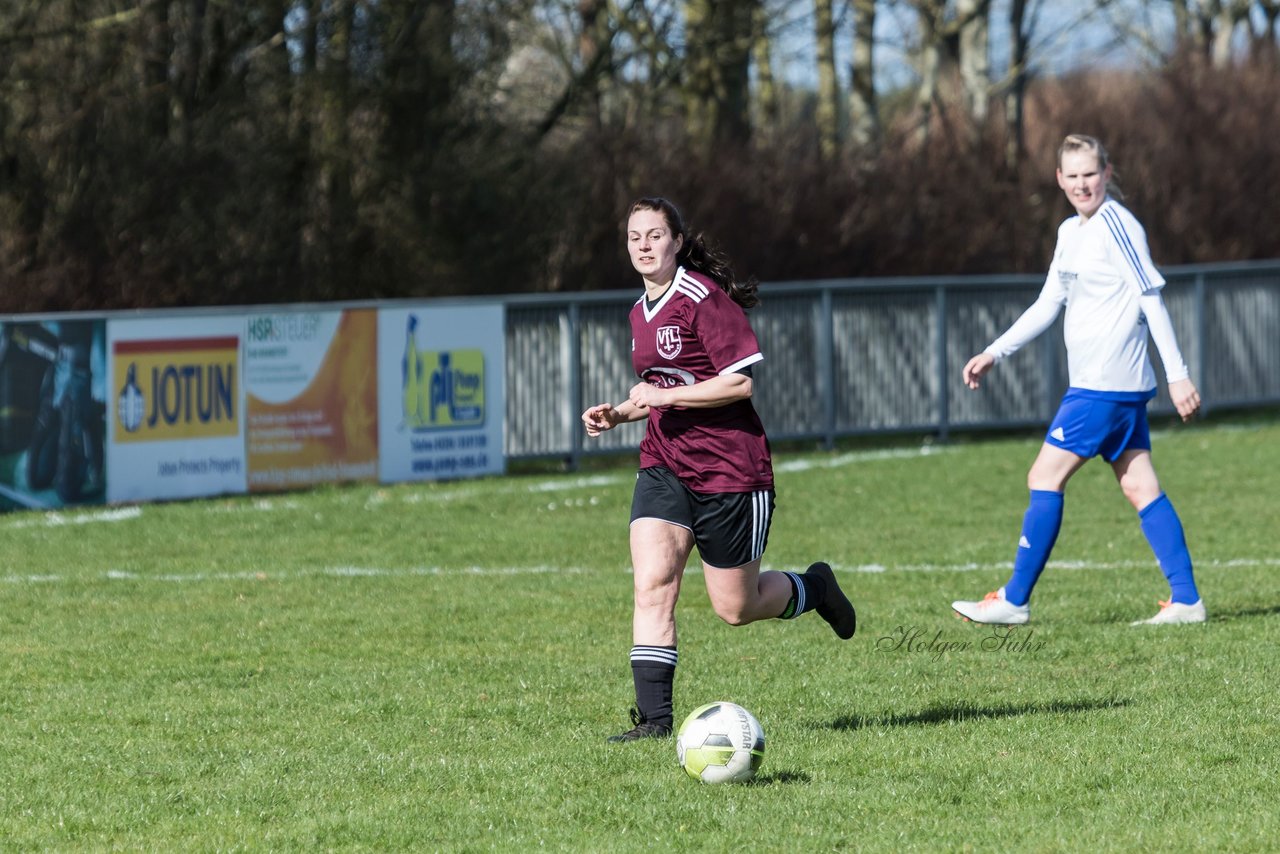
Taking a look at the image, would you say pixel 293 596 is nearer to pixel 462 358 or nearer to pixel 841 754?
pixel 841 754

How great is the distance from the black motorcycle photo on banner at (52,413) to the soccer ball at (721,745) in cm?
910

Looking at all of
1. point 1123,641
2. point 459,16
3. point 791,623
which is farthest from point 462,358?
point 1123,641

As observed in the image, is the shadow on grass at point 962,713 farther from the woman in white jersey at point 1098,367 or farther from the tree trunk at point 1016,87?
the tree trunk at point 1016,87

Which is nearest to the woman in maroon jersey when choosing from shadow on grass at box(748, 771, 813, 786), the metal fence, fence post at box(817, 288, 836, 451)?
shadow on grass at box(748, 771, 813, 786)

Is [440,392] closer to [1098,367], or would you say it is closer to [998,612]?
[998,612]

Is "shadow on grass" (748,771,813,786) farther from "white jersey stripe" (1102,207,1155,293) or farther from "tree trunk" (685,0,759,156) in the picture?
"tree trunk" (685,0,759,156)

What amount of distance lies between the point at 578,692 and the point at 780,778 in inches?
63.3

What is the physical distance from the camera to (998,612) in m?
8.64

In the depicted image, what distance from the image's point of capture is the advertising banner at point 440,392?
15.5 metres

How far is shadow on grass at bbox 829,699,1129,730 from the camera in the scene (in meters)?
6.66

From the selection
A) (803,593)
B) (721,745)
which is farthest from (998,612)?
(721,745)

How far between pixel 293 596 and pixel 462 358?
6.31m

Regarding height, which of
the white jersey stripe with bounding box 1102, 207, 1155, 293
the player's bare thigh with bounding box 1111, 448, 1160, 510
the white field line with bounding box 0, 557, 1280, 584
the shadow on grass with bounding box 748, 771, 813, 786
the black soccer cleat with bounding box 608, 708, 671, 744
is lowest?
the shadow on grass with bounding box 748, 771, 813, 786

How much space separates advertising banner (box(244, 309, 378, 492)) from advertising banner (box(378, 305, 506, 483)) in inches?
5.8
